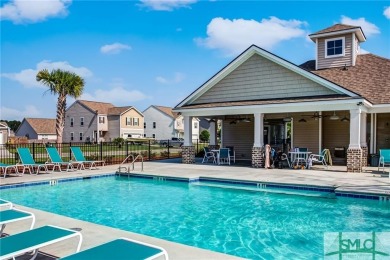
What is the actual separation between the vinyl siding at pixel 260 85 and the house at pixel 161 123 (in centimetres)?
3950

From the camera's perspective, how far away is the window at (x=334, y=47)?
61.1 ft

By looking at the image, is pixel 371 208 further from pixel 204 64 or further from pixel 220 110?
pixel 204 64

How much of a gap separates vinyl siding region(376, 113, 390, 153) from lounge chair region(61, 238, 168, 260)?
1740cm

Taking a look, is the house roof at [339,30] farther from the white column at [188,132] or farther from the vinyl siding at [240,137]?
the white column at [188,132]

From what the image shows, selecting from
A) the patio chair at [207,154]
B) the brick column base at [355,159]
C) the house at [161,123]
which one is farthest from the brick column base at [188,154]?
the house at [161,123]

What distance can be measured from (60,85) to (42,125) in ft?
156

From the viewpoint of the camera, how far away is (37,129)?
6041 cm

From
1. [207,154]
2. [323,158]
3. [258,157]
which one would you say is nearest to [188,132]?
[207,154]

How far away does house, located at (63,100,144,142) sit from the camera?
51281 millimetres

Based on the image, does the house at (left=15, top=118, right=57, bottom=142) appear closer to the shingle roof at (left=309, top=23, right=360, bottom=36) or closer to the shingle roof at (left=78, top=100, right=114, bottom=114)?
the shingle roof at (left=78, top=100, right=114, bottom=114)

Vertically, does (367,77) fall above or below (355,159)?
above

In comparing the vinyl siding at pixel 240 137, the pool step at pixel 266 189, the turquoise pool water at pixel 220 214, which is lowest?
the turquoise pool water at pixel 220 214

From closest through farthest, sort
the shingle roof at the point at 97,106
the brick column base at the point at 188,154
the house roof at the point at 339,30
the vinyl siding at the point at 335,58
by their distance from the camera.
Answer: the house roof at the point at 339,30, the vinyl siding at the point at 335,58, the brick column base at the point at 188,154, the shingle roof at the point at 97,106

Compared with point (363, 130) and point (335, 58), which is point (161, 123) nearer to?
point (335, 58)
